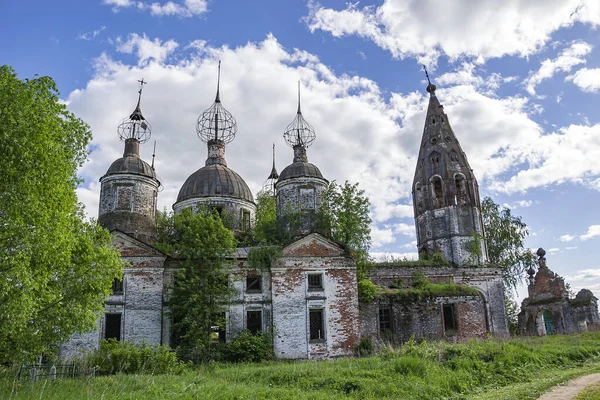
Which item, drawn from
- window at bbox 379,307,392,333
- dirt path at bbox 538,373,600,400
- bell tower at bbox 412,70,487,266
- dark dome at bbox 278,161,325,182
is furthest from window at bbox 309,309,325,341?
dirt path at bbox 538,373,600,400

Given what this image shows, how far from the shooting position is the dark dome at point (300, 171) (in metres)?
28.1

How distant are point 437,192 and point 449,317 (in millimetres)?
8798

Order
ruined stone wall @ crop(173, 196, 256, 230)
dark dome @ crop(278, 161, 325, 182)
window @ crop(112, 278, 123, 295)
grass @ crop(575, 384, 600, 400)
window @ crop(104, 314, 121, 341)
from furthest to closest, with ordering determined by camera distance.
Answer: ruined stone wall @ crop(173, 196, 256, 230) < dark dome @ crop(278, 161, 325, 182) < window @ crop(112, 278, 123, 295) < window @ crop(104, 314, 121, 341) < grass @ crop(575, 384, 600, 400)

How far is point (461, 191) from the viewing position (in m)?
29.9

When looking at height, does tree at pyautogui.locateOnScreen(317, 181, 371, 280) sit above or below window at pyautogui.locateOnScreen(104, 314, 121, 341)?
above

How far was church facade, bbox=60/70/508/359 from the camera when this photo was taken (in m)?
21.0

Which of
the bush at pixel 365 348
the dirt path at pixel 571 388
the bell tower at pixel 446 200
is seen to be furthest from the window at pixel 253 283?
the dirt path at pixel 571 388

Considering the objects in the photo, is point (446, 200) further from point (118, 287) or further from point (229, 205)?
point (118, 287)

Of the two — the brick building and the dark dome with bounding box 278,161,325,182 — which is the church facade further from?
the brick building

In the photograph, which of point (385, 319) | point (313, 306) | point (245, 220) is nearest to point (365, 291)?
point (385, 319)

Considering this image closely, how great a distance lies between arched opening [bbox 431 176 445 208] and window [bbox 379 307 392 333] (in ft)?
28.3

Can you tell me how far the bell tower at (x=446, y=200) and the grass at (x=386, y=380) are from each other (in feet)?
39.2

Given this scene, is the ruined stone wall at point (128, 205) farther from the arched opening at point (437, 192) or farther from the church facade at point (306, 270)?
the arched opening at point (437, 192)

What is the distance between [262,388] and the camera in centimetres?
1188
